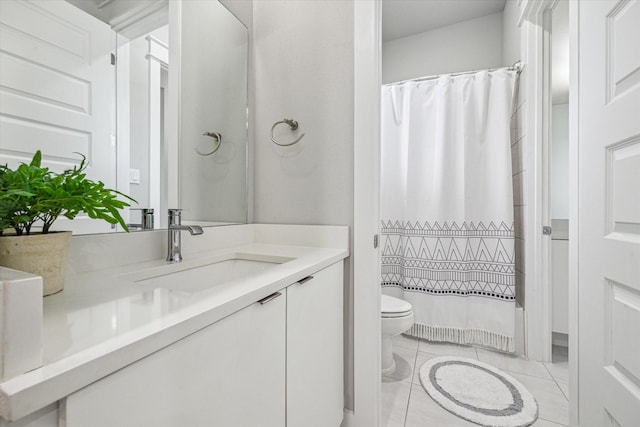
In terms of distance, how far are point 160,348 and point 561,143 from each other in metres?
2.89

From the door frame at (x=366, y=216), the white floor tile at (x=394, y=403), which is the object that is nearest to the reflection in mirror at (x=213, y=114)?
the door frame at (x=366, y=216)

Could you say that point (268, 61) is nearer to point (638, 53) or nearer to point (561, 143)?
point (638, 53)

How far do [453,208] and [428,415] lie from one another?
1.35 metres

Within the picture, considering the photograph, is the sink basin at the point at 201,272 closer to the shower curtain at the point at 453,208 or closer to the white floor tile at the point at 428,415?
the white floor tile at the point at 428,415

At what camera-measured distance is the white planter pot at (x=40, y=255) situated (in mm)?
500

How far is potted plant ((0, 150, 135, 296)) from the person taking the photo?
50 cm

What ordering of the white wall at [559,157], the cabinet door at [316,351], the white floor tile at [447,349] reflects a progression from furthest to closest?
the white wall at [559,157] < the white floor tile at [447,349] < the cabinet door at [316,351]

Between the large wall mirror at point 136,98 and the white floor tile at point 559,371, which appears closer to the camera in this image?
the large wall mirror at point 136,98

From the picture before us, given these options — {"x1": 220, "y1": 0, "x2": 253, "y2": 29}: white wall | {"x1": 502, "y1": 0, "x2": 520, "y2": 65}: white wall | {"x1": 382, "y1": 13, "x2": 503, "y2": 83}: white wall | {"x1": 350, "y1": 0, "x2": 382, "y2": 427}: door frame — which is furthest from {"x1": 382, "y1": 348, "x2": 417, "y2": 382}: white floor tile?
{"x1": 382, "y1": 13, "x2": 503, "y2": 83}: white wall

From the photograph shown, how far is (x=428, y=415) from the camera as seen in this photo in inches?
55.2

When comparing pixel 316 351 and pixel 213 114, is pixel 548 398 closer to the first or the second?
pixel 316 351

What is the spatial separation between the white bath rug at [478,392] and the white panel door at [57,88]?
168 cm

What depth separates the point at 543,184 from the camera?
73.4 inches

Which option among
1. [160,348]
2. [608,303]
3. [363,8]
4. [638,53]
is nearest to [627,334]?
[608,303]
